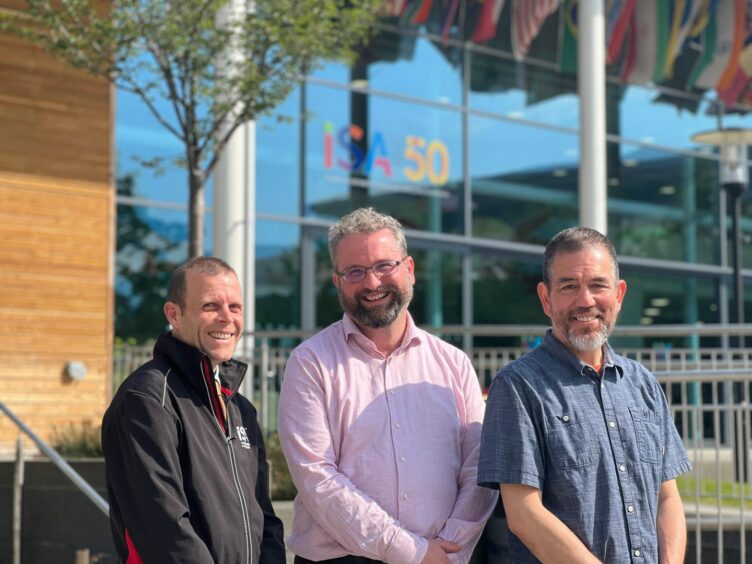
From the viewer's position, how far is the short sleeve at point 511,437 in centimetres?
332

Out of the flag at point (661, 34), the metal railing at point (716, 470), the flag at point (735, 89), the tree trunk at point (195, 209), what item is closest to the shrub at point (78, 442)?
the tree trunk at point (195, 209)

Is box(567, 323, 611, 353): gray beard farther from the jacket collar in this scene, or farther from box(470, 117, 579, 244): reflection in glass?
box(470, 117, 579, 244): reflection in glass

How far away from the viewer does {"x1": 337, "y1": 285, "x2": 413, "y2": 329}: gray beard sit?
3.68m

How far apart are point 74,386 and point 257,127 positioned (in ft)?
17.1

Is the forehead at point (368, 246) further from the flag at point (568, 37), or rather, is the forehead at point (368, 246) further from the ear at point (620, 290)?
the flag at point (568, 37)

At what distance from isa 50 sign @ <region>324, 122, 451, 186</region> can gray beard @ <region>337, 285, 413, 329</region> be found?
493 inches

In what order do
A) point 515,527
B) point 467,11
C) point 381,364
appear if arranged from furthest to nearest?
point 467,11, point 381,364, point 515,527

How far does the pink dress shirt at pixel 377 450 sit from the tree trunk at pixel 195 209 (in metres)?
5.69

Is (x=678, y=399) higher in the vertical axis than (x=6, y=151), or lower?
lower

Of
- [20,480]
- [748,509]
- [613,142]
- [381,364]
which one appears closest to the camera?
[381,364]

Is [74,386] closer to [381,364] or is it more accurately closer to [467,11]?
[381,364]

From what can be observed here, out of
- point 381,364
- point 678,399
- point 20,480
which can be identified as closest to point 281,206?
point 20,480

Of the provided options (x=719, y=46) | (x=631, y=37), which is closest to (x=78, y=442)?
(x=631, y=37)

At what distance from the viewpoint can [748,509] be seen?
7.29 m
